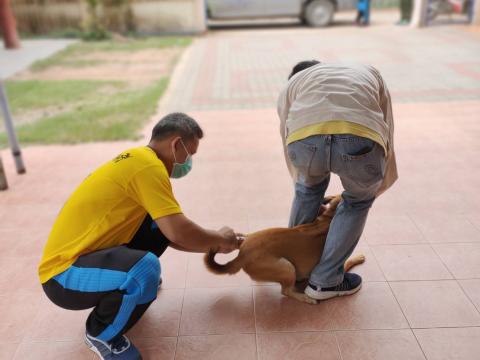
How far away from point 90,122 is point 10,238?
3.10 m

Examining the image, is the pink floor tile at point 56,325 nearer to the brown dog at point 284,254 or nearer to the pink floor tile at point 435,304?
the brown dog at point 284,254

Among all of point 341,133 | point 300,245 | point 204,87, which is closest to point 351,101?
point 341,133

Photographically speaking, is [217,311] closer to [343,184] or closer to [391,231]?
[343,184]

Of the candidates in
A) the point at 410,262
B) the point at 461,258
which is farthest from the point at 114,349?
the point at 461,258

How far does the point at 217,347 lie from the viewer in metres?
2.38

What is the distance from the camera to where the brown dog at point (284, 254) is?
2.40 metres

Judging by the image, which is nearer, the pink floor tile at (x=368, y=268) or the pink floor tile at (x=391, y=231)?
the pink floor tile at (x=368, y=268)

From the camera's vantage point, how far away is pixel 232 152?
5.05 meters

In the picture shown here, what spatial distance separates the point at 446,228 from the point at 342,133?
5.73ft

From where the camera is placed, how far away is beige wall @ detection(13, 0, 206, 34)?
48.7 feet

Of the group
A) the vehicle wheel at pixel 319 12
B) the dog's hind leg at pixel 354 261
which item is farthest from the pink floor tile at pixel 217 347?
the vehicle wheel at pixel 319 12

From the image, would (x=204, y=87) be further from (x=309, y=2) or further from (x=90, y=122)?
(x=309, y=2)

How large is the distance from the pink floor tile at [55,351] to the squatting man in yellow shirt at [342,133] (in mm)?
1424

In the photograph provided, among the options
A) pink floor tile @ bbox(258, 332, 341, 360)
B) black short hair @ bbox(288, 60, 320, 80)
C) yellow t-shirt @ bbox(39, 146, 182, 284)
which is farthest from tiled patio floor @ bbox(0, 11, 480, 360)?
black short hair @ bbox(288, 60, 320, 80)
